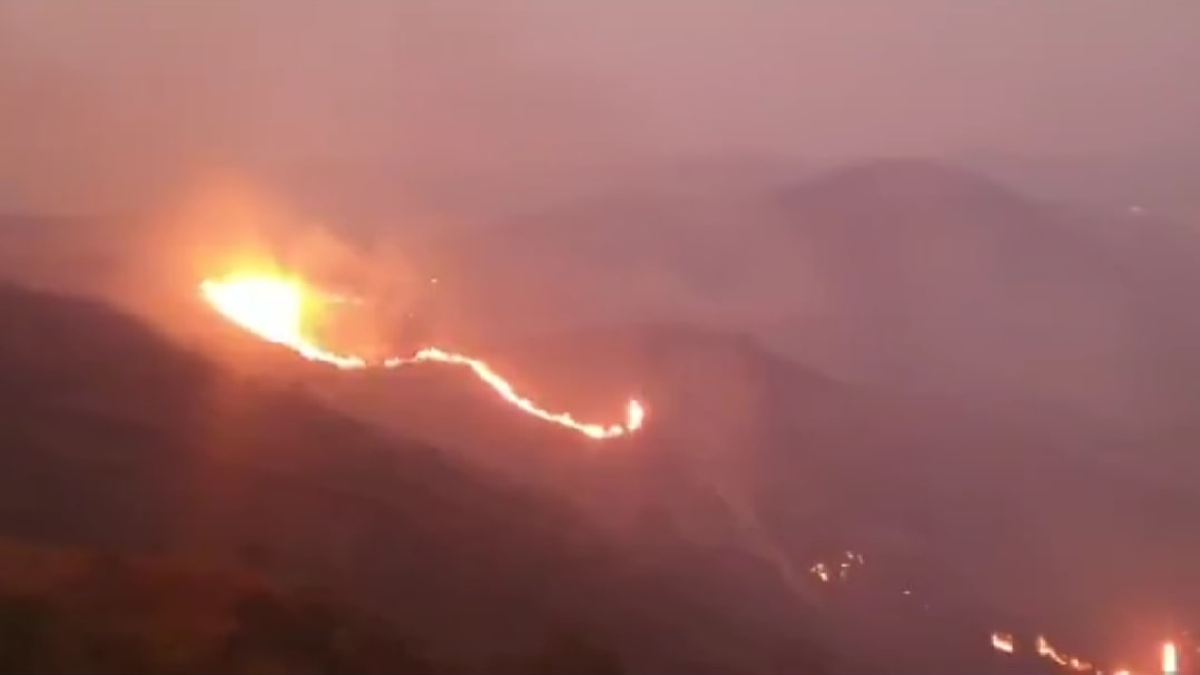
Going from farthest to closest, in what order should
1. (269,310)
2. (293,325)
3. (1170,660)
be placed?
1. (1170,660)
2. (269,310)
3. (293,325)

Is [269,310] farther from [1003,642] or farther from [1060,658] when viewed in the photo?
[1060,658]

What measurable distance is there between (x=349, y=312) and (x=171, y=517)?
51809 mm

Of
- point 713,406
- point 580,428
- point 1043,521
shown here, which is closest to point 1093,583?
point 1043,521

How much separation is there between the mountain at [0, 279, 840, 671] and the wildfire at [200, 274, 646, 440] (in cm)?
1224

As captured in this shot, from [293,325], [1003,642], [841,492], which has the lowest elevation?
[1003,642]

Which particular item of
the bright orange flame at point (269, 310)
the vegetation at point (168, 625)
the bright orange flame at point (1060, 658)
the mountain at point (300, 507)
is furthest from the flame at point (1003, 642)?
the vegetation at point (168, 625)

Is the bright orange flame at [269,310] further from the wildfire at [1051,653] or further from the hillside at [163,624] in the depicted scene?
the hillside at [163,624]

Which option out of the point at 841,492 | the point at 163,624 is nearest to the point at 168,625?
the point at 163,624

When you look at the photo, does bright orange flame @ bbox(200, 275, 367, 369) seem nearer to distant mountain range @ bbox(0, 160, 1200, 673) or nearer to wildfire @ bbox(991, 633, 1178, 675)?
distant mountain range @ bbox(0, 160, 1200, 673)

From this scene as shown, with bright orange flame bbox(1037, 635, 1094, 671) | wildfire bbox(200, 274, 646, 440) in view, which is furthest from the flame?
wildfire bbox(200, 274, 646, 440)

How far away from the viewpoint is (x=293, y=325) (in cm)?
9375

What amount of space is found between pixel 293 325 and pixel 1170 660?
60891 mm

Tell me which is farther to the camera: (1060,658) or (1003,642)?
(1003,642)

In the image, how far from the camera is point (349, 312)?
101562mm
